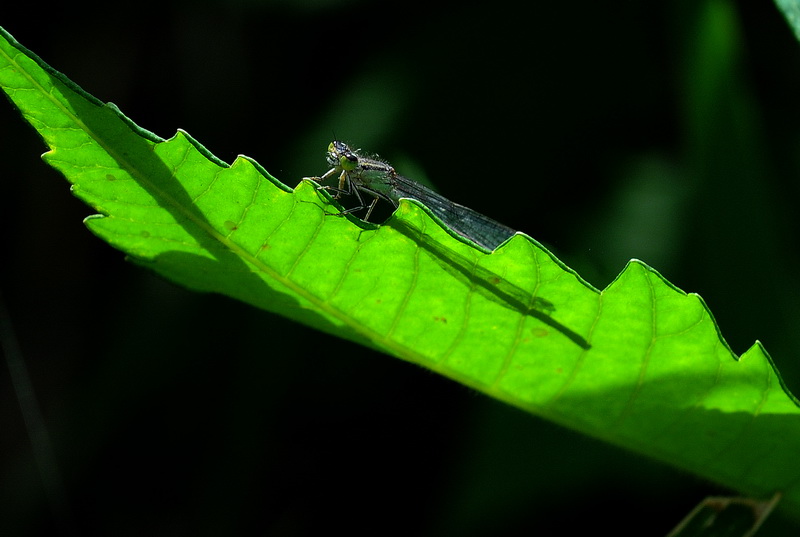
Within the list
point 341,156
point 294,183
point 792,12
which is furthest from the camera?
point 294,183

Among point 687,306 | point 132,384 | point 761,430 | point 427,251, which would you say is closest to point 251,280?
point 427,251

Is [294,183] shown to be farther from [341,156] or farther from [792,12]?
[792,12]

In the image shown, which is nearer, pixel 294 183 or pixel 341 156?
pixel 341 156

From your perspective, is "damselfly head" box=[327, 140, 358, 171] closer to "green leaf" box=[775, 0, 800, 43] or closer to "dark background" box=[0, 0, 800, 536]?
"dark background" box=[0, 0, 800, 536]

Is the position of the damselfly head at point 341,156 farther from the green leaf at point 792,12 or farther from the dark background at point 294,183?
the green leaf at point 792,12

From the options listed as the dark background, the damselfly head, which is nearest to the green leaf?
the dark background

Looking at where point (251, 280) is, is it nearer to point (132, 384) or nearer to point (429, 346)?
point (429, 346)

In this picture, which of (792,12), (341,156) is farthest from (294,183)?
(792,12)

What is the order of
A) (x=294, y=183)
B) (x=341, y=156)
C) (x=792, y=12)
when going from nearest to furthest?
(x=792, y=12) < (x=341, y=156) < (x=294, y=183)

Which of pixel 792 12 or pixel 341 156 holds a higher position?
pixel 792 12

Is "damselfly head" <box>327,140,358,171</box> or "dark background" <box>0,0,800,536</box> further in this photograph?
"dark background" <box>0,0,800,536</box>
